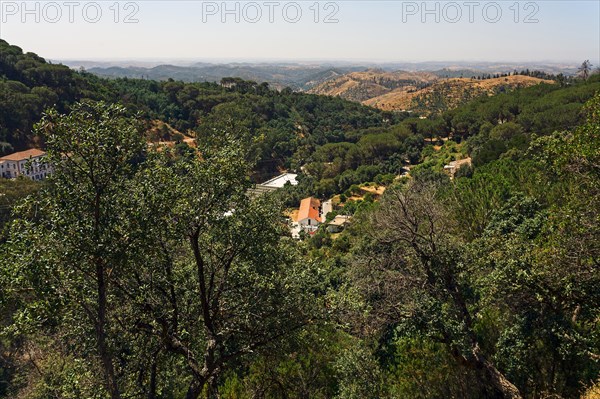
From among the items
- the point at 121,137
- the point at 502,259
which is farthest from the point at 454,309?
the point at 121,137

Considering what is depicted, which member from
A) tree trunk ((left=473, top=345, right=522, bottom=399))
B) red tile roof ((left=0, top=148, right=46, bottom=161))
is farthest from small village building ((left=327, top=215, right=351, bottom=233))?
red tile roof ((left=0, top=148, right=46, bottom=161))

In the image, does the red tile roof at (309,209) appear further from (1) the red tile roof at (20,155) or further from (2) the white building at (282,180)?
(1) the red tile roof at (20,155)

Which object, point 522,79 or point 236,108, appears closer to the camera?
point 236,108

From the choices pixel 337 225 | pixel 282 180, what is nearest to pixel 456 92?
pixel 282 180

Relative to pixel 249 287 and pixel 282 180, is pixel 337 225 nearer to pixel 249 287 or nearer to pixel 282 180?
pixel 282 180

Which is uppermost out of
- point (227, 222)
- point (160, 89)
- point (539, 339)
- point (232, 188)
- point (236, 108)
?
point (160, 89)

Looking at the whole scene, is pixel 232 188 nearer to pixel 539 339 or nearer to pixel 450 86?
pixel 539 339

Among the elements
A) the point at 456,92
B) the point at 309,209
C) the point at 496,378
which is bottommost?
the point at 309,209
